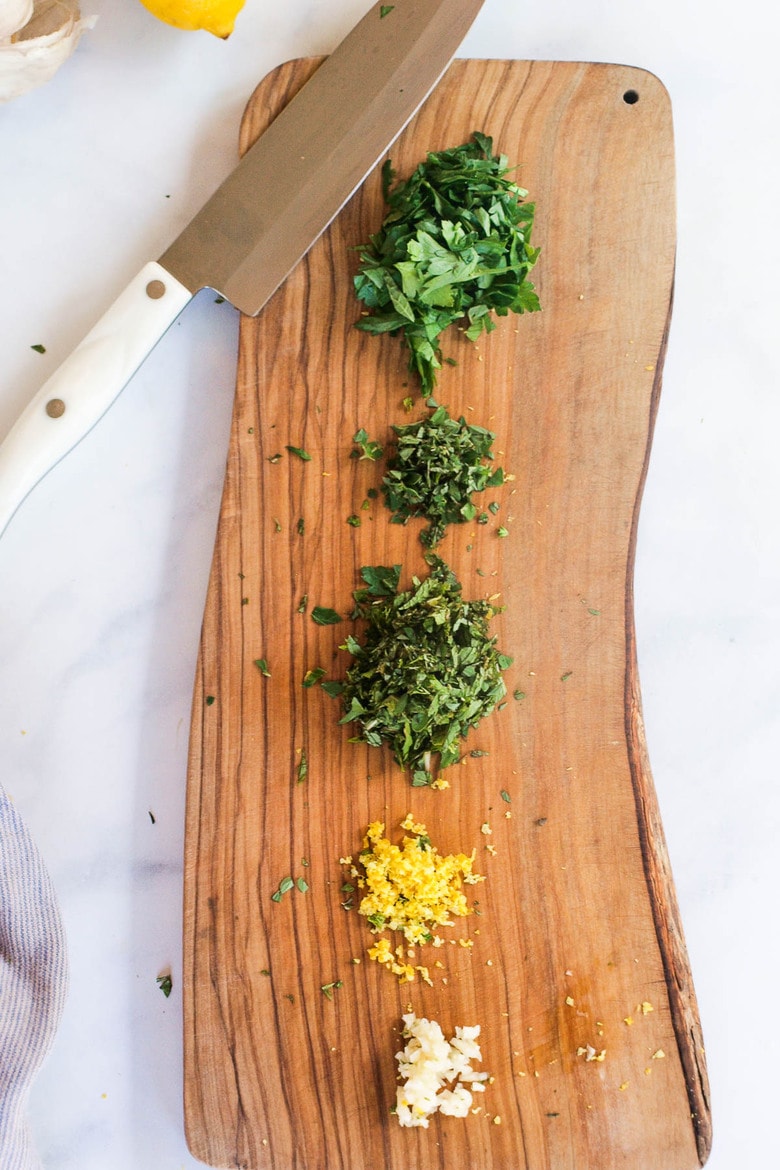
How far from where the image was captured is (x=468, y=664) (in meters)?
1.46

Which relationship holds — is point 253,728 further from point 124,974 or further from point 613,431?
point 613,431

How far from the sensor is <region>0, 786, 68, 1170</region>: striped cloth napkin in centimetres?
142

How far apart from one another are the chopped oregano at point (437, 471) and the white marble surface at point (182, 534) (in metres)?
0.36

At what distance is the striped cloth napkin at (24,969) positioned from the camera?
4.67ft

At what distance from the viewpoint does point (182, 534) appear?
5.35 feet

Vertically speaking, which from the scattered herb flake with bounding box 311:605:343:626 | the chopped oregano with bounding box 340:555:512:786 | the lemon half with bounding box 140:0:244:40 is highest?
the lemon half with bounding box 140:0:244:40

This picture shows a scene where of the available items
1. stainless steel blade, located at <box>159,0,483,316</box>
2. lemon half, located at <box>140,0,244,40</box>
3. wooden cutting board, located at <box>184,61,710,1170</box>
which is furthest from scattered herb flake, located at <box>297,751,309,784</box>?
lemon half, located at <box>140,0,244,40</box>

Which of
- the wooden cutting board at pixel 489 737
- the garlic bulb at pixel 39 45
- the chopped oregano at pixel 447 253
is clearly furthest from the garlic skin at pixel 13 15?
the chopped oregano at pixel 447 253

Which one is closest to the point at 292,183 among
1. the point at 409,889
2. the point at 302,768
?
the point at 302,768

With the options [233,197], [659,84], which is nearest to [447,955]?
[233,197]

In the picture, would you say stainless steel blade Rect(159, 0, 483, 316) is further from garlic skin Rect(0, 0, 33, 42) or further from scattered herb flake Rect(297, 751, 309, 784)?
scattered herb flake Rect(297, 751, 309, 784)

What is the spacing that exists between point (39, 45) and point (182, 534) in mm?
873

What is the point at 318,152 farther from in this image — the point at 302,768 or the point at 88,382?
the point at 302,768

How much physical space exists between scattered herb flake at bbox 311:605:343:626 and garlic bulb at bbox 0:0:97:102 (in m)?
1.07
